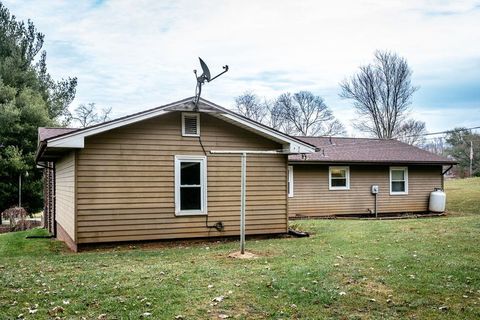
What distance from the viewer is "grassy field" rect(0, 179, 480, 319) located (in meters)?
5.13

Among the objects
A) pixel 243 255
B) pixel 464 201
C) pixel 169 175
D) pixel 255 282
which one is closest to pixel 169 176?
pixel 169 175

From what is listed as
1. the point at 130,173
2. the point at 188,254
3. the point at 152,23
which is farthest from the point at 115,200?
the point at 152,23

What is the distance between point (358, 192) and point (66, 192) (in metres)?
12.1

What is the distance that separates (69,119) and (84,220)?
2566 centimetres

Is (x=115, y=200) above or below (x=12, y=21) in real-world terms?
below

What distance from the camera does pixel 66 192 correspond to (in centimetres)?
1177

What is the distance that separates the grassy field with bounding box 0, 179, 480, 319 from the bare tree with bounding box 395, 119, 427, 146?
3035 centimetres

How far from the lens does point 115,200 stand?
33.6ft

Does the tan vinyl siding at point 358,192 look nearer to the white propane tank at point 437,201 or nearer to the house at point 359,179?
the house at point 359,179

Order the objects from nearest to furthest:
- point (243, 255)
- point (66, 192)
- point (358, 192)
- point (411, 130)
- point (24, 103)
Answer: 1. point (243, 255)
2. point (66, 192)
3. point (358, 192)
4. point (24, 103)
5. point (411, 130)

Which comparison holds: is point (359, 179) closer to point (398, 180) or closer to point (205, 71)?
point (398, 180)

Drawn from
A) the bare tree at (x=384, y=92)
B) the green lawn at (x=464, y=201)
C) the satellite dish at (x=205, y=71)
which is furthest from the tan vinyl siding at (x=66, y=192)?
the bare tree at (x=384, y=92)

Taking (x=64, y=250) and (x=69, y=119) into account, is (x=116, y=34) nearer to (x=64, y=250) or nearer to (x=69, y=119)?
(x=64, y=250)

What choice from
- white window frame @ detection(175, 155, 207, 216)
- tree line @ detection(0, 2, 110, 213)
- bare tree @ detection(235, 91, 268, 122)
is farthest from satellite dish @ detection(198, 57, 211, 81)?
bare tree @ detection(235, 91, 268, 122)
